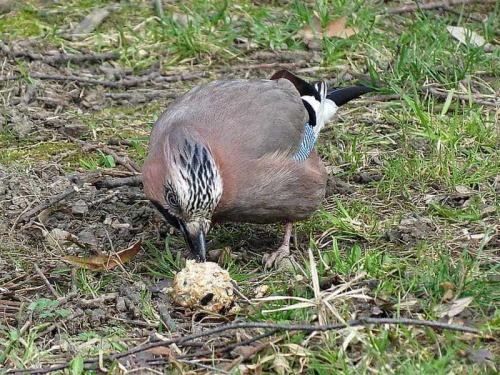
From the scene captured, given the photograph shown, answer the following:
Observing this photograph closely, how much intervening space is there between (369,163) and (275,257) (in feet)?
4.37

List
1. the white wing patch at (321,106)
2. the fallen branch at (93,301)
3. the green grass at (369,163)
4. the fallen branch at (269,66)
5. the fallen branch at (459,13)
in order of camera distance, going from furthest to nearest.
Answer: the fallen branch at (459,13) → the fallen branch at (269,66) → the white wing patch at (321,106) → the fallen branch at (93,301) → the green grass at (369,163)

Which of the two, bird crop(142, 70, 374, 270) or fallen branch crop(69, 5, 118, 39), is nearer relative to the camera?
bird crop(142, 70, 374, 270)

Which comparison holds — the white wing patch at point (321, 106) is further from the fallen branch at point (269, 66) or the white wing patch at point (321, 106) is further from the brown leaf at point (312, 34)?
the brown leaf at point (312, 34)

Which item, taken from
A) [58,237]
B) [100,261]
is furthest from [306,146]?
[58,237]

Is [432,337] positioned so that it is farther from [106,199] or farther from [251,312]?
[106,199]

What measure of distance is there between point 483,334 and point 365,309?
581 mm

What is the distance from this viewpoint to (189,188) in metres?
4.86

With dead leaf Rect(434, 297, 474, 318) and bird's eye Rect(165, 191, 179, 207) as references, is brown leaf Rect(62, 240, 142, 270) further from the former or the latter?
dead leaf Rect(434, 297, 474, 318)

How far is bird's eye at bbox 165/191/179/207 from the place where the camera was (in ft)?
16.2

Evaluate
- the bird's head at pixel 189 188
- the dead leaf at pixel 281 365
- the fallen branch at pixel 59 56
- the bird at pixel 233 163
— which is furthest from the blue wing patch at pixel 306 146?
the fallen branch at pixel 59 56

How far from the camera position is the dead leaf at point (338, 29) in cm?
766

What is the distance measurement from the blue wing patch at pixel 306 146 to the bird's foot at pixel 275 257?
518mm

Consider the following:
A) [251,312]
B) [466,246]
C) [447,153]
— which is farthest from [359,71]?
[251,312]

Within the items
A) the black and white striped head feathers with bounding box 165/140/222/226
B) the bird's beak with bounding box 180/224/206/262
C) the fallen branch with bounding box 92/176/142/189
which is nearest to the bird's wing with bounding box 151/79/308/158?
the black and white striped head feathers with bounding box 165/140/222/226
